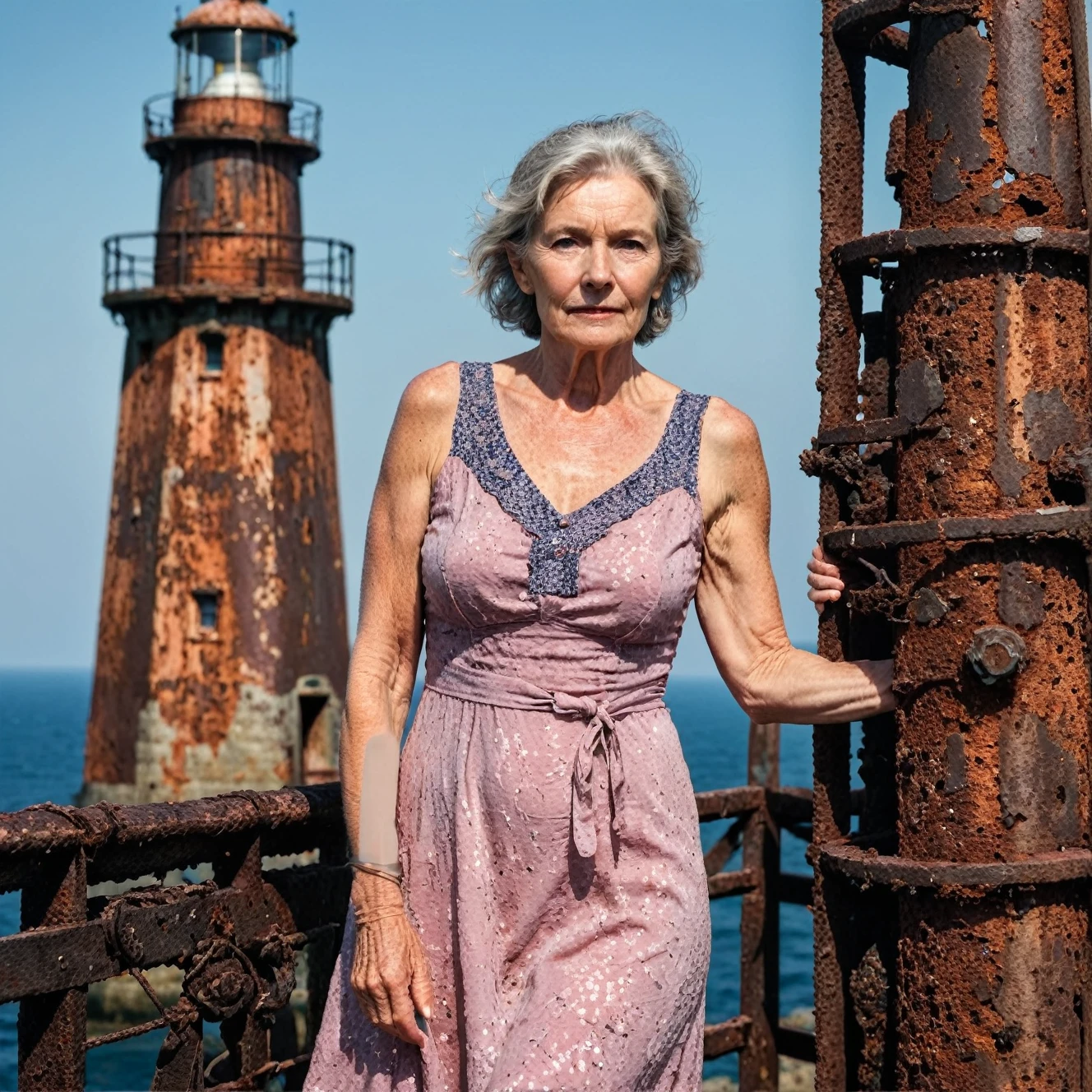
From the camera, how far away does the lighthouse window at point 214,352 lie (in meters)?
24.8

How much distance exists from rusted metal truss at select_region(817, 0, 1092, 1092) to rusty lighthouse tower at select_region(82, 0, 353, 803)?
808 inches

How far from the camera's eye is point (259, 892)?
4371mm

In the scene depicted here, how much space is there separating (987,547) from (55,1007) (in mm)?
2140

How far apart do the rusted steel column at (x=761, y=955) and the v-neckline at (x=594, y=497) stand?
2.38 meters

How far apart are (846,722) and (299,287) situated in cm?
2171

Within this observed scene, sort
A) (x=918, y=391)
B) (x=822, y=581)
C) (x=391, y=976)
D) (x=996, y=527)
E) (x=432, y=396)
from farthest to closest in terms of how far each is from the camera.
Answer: (x=822, y=581)
(x=918, y=391)
(x=996, y=527)
(x=432, y=396)
(x=391, y=976)

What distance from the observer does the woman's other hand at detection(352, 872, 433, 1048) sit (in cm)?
363

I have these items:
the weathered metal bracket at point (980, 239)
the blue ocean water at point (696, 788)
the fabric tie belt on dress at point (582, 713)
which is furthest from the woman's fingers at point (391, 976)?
the blue ocean water at point (696, 788)

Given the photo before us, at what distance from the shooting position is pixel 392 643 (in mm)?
3828

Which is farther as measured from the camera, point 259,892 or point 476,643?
point 259,892

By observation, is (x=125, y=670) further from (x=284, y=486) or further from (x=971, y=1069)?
(x=971, y=1069)

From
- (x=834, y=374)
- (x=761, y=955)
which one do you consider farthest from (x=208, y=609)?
(x=834, y=374)

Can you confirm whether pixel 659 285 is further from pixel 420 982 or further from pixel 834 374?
pixel 420 982

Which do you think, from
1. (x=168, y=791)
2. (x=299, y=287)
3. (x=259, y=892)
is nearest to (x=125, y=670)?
(x=168, y=791)
